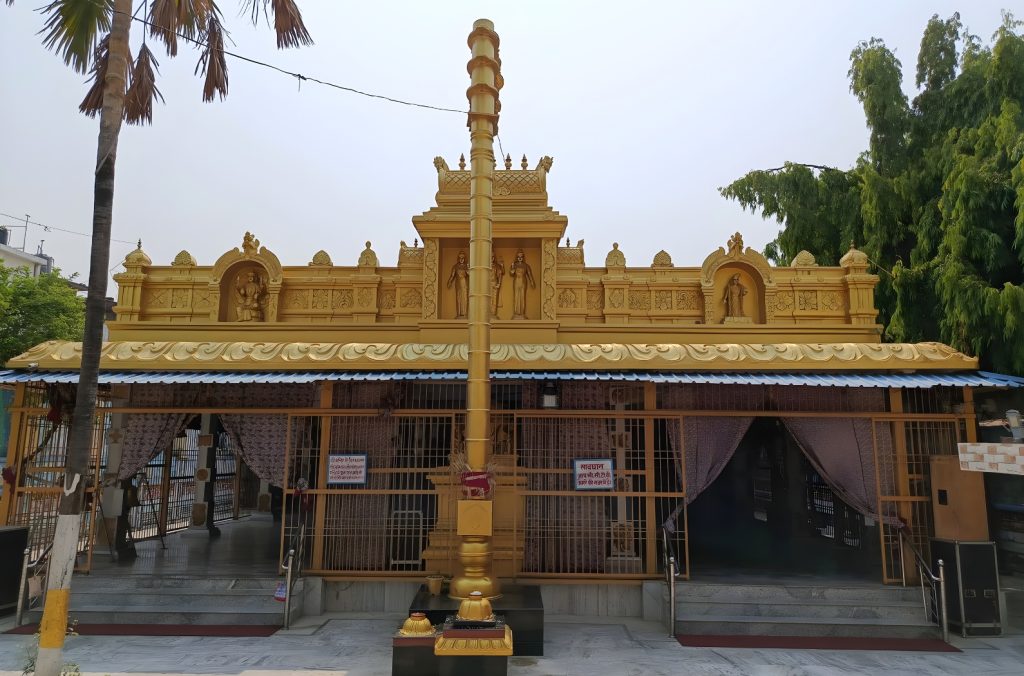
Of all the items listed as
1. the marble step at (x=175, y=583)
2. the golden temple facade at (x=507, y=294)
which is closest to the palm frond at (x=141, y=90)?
the golden temple facade at (x=507, y=294)

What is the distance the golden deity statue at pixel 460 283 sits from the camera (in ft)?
36.4

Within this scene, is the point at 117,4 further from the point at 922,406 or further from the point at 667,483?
the point at 922,406

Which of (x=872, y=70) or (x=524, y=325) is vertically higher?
(x=872, y=70)

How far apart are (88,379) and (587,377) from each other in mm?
5984

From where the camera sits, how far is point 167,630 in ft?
27.3

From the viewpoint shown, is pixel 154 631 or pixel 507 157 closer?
pixel 154 631

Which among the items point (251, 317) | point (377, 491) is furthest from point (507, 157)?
point (377, 491)

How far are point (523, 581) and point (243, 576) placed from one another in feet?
13.8

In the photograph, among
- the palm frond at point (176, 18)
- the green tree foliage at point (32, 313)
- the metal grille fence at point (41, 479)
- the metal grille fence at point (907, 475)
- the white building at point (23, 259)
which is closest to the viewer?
the palm frond at point (176, 18)

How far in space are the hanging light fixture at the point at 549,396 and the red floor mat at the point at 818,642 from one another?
3615 millimetres

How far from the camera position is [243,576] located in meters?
9.46

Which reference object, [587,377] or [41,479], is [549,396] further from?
[41,479]

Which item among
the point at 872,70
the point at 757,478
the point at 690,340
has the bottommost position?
the point at 757,478

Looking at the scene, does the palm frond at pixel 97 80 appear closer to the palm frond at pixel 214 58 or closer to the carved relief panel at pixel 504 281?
the palm frond at pixel 214 58
